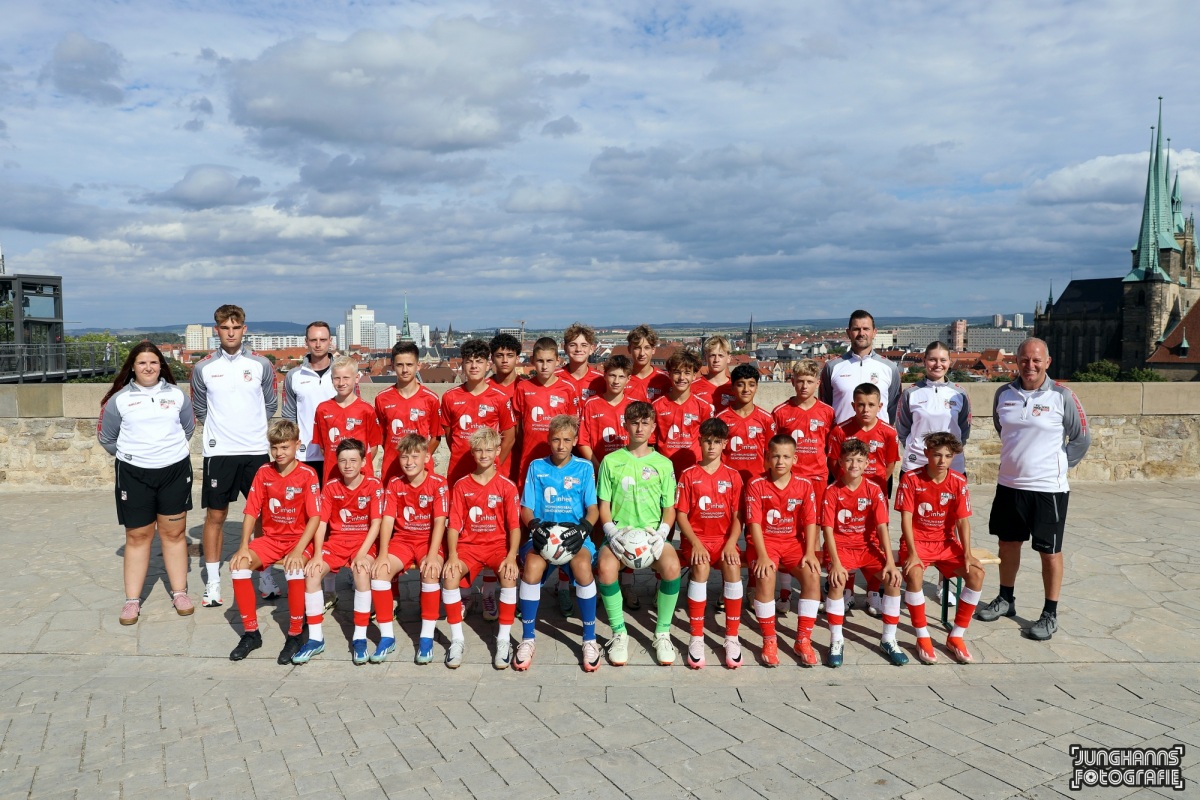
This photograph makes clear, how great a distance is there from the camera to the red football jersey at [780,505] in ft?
14.7

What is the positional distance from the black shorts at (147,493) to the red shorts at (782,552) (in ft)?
11.0

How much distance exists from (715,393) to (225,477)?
3.12m

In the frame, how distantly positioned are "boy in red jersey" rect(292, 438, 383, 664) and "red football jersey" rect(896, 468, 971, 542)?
9.57 ft

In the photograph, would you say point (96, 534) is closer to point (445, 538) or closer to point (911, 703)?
point (445, 538)

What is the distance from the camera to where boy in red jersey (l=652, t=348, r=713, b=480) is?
195 inches

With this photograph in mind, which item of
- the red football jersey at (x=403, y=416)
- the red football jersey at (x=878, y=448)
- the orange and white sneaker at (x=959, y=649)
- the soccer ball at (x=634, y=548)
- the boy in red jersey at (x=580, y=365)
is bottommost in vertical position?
the orange and white sneaker at (x=959, y=649)

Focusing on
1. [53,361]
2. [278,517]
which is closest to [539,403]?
[278,517]

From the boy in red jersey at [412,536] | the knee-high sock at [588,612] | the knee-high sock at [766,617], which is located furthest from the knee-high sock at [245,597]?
the knee-high sock at [766,617]

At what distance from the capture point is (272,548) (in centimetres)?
467

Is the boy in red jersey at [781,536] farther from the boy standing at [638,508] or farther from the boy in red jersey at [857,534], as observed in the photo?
the boy standing at [638,508]

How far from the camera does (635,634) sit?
15.3ft

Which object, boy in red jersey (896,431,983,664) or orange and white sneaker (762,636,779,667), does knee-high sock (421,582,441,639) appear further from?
boy in red jersey (896,431,983,664)

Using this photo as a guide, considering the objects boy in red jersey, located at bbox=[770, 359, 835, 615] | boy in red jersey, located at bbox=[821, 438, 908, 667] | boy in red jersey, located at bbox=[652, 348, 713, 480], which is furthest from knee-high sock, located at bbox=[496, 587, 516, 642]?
boy in red jersey, located at bbox=[770, 359, 835, 615]

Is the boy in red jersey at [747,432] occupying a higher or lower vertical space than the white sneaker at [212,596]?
higher
